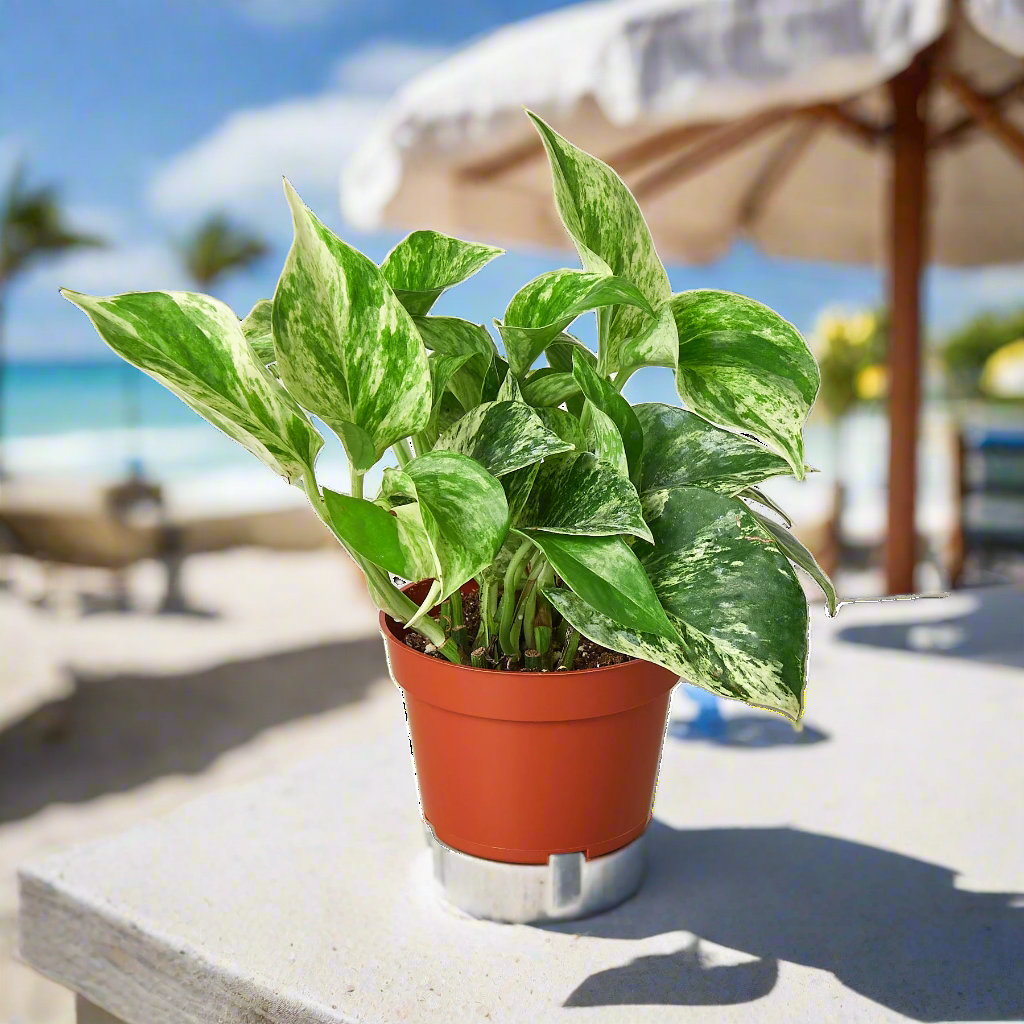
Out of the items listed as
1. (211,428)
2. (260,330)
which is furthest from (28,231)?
(260,330)

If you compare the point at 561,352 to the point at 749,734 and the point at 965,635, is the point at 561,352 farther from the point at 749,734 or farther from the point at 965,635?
the point at 965,635

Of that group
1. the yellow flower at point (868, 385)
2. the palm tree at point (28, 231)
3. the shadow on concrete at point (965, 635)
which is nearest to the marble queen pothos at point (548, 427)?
the shadow on concrete at point (965, 635)

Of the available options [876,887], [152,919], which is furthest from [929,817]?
Answer: [152,919]

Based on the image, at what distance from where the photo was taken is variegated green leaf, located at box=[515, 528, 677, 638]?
306mm

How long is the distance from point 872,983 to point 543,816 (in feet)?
0.53

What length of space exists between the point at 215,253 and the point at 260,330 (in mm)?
15111

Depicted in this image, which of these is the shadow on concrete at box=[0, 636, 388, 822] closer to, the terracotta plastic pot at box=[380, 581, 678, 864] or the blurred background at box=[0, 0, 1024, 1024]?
the blurred background at box=[0, 0, 1024, 1024]

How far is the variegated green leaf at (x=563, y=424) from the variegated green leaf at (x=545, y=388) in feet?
0.04

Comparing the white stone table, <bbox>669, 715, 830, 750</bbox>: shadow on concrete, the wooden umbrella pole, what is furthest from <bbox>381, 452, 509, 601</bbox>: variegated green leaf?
the wooden umbrella pole

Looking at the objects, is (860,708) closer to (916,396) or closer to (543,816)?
(543,816)

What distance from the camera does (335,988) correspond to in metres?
0.40

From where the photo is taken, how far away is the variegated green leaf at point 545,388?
1.28 feet

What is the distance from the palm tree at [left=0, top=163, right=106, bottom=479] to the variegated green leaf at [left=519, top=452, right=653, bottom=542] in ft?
36.6

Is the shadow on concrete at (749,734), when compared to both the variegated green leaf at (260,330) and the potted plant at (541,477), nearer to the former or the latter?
the potted plant at (541,477)
